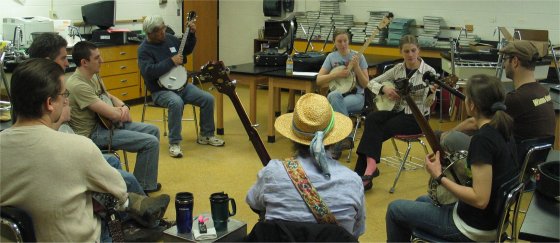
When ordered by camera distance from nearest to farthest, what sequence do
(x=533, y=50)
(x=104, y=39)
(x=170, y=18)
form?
(x=533, y=50), (x=104, y=39), (x=170, y=18)

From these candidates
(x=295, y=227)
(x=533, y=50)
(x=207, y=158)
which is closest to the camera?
(x=295, y=227)

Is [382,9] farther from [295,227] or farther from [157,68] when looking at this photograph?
[295,227]

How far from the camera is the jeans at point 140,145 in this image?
3648mm

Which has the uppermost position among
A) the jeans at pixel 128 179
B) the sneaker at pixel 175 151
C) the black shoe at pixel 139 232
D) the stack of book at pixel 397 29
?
the stack of book at pixel 397 29

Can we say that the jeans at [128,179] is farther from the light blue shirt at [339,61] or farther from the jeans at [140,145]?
the light blue shirt at [339,61]

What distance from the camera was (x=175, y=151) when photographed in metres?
4.80

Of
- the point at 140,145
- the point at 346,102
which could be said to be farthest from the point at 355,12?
the point at 140,145

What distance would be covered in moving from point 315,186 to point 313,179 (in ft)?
0.08

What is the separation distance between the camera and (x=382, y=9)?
23.7 ft

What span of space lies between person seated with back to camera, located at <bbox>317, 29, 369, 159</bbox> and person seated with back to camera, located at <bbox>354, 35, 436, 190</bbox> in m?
0.43

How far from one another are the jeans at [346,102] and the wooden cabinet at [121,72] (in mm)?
2809

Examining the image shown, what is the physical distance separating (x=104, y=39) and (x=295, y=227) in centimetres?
521

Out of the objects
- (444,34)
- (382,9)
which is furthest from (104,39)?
(444,34)

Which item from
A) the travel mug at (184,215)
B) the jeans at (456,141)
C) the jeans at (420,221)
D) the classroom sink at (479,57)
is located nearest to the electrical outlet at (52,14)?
the classroom sink at (479,57)
